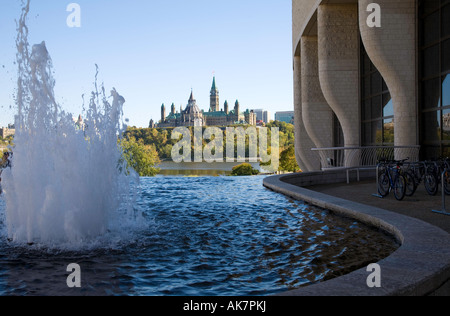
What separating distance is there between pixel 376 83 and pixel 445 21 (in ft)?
18.8

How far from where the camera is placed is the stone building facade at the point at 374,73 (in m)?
15.2

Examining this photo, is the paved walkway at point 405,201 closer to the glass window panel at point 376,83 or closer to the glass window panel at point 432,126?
the glass window panel at point 432,126

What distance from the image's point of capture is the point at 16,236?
703 centimetres

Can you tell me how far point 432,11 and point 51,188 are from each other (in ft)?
45.2

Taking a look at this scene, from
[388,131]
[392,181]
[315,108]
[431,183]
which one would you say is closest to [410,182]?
[392,181]

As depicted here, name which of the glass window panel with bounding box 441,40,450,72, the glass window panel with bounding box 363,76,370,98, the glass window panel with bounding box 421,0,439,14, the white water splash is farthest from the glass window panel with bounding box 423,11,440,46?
the white water splash

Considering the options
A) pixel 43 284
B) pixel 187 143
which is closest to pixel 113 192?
pixel 43 284

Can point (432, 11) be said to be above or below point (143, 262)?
above

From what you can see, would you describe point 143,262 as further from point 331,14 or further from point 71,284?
point 331,14

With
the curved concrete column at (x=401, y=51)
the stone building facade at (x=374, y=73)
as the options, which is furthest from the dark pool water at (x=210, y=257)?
the stone building facade at (x=374, y=73)

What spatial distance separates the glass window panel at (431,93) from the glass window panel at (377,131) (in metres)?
4.14

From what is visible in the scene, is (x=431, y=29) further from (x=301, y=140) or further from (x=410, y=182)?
(x=301, y=140)
